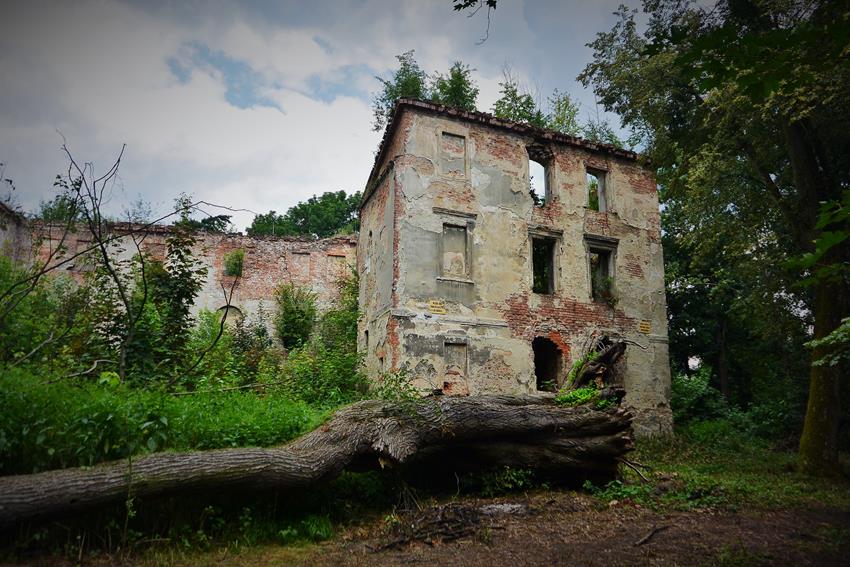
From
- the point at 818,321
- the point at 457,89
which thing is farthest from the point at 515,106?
the point at 818,321

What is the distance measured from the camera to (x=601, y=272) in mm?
15914

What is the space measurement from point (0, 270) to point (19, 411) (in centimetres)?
673

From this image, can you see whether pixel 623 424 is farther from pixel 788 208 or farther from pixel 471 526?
pixel 788 208

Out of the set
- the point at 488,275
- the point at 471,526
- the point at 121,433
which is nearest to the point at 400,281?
the point at 488,275

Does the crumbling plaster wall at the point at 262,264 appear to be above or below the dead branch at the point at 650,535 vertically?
above

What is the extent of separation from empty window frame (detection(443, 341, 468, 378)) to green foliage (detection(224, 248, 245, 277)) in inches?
519

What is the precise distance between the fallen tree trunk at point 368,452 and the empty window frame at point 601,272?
23.6 feet

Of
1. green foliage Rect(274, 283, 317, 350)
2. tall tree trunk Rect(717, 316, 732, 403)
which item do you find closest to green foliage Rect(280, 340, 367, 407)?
green foliage Rect(274, 283, 317, 350)

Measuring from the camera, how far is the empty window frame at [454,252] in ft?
44.9

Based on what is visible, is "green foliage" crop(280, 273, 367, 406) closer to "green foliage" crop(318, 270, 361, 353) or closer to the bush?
"green foliage" crop(318, 270, 361, 353)

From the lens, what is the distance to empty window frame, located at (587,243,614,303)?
50.3ft

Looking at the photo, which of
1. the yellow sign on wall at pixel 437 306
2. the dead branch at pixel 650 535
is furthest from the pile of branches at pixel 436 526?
the yellow sign on wall at pixel 437 306

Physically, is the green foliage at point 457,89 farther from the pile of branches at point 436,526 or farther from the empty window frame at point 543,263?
the pile of branches at point 436,526

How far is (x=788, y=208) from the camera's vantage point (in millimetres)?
11109
